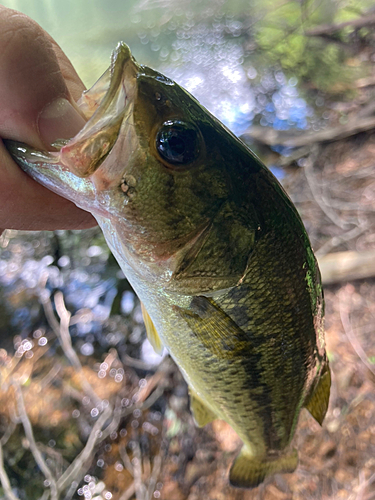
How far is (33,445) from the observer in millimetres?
2307

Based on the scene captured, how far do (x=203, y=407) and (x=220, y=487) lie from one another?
1.16m

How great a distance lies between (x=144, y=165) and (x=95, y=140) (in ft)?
0.37

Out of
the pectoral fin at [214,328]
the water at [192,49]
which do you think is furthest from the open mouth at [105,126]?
the water at [192,49]

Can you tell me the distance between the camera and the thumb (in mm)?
731

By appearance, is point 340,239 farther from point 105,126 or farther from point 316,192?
point 105,126

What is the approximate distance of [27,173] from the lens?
814mm

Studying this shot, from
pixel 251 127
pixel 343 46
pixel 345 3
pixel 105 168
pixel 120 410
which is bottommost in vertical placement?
pixel 120 410

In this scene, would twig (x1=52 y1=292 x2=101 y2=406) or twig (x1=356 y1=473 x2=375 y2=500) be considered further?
twig (x1=52 y1=292 x2=101 y2=406)

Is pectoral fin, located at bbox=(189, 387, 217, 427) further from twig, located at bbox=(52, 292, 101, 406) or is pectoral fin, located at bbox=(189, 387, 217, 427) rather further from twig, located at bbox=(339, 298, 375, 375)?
twig, located at bbox=(339, 298, 375, 375)

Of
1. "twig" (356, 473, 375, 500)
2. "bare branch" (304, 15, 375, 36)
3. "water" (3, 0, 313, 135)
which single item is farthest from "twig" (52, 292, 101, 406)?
"bare branch" (304, 15, 375, 36)

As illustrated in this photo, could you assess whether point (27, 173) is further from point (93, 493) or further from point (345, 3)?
point (345, 3)

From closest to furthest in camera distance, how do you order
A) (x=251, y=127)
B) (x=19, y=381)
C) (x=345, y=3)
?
(x=19, y=381), (x=251, y=127), (x=345, y=3)

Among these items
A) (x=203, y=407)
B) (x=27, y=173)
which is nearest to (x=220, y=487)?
(x=203, y=407)

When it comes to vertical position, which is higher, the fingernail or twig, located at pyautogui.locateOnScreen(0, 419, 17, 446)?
the fingernail
